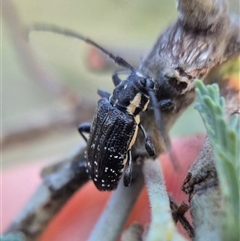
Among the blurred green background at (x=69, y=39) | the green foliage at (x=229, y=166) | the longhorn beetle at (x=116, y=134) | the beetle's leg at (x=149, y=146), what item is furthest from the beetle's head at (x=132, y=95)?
the blurred green background at (x=69, y=39)

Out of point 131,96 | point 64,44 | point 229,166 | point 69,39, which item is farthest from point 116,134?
point 64,44

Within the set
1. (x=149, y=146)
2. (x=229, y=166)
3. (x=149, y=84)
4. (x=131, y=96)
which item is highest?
(x=131, y=96)

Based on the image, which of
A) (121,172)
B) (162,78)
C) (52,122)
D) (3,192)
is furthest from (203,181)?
(52,122)

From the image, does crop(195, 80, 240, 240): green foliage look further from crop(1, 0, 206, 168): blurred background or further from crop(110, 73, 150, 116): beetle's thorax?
crop(1, 0, 206, 168): blurred background

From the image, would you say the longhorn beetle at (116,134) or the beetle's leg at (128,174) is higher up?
the longhorn beetle at (116,134)

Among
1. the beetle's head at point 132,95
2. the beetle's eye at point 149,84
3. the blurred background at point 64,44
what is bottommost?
the beetle's eye at point 149,84

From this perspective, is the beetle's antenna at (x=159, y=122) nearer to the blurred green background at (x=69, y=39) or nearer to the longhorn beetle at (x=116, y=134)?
the longhorn beetle at (x=116, y=134)

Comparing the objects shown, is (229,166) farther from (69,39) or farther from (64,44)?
(64,44)

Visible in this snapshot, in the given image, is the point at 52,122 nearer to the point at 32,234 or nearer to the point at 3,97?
the point at 32,234

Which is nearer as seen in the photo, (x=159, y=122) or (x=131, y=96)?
(x=159, y=122)
